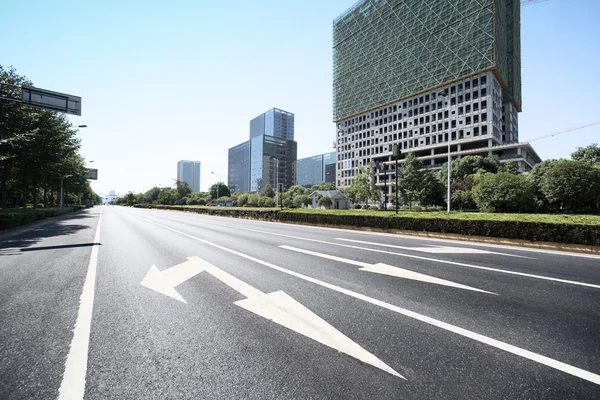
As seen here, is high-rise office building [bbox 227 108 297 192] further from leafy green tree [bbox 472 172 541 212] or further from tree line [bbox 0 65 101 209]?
tree line [bbox 0 65 101 209]

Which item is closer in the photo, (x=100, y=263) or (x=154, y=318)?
(x=154, y=318)

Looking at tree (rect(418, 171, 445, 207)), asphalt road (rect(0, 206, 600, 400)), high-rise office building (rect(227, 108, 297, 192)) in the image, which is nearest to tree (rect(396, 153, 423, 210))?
tree (rect(418, 171, 445, 207))

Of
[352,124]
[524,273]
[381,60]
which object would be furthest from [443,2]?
[524,273]

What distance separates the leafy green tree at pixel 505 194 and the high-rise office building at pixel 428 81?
2814 cm

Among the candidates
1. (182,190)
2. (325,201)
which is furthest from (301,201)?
(182,190)

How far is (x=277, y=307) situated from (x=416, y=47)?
4025 inches

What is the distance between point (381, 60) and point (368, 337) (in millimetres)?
109319

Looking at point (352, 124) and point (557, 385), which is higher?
point (352, 124)

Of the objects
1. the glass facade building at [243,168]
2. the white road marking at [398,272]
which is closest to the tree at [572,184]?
the white road marking at [398,272]

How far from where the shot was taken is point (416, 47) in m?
84.4

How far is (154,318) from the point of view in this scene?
367 centimetres

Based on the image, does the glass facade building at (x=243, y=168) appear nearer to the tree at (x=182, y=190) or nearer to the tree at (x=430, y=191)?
the tree at (x=182, y=190)

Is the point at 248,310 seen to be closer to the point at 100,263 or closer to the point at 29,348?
the point at 29,348

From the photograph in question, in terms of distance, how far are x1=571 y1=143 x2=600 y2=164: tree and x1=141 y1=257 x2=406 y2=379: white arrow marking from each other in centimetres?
8833
